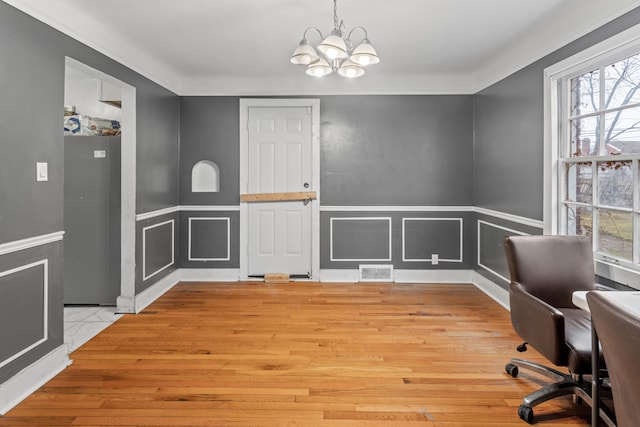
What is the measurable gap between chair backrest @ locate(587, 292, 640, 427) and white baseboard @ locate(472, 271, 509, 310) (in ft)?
9.45

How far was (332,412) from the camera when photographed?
6.67ft

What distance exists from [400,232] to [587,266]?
2.47 meters

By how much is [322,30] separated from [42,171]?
2306 millimetres

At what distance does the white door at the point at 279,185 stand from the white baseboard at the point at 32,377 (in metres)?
2.42

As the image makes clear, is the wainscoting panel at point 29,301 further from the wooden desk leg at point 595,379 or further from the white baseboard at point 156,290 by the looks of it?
the wooden desk leg at point 595,379

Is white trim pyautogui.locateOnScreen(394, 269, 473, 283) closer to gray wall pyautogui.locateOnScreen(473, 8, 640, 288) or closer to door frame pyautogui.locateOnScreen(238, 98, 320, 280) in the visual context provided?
gray wall pyautogui.locateOnScreen(473, 8, 640, 288)

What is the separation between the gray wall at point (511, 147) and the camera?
320cm

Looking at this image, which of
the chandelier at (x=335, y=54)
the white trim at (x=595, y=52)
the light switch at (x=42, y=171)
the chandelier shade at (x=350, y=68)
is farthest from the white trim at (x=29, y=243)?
the white trim at (x=595, y=52)

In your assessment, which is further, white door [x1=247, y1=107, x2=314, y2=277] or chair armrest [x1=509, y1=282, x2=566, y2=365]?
white door [x1=247, y1=107, x2=314, y2=277]

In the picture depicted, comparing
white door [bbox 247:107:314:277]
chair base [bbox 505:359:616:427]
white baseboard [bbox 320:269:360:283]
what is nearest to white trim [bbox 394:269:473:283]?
white baseboard [bbox 320:269:360:283]

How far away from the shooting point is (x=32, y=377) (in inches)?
88.8

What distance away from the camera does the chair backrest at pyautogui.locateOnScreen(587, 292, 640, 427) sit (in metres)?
0.89

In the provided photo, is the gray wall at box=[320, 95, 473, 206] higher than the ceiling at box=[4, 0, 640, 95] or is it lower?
lower

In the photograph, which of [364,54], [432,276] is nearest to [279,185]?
[432,276]
